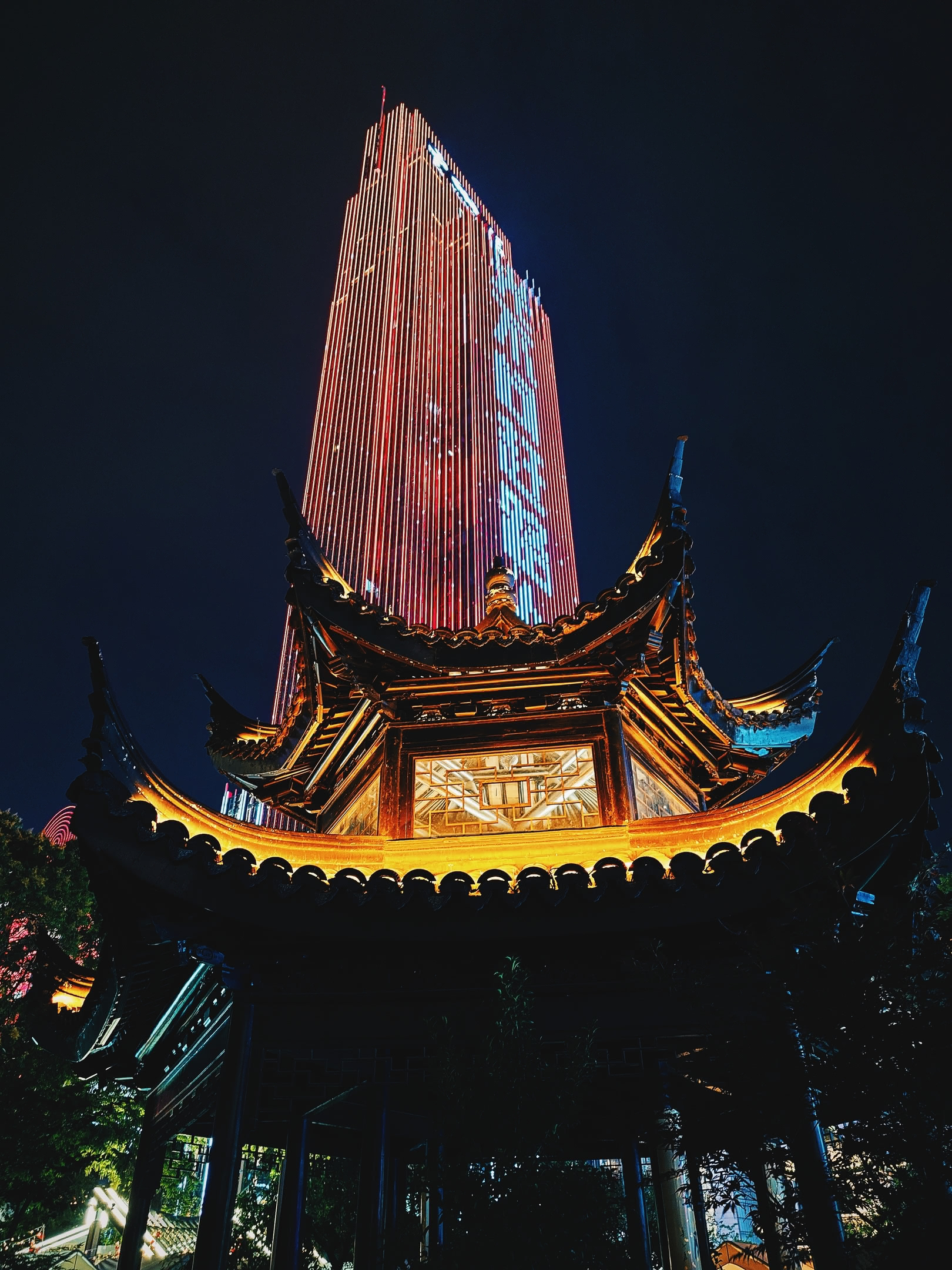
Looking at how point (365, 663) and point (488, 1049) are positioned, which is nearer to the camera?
point (488, 1049)

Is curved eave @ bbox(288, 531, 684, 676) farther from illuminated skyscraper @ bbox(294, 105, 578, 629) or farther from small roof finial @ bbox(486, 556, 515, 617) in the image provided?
illuminated skyscraper @ bbox(294, 105, 578, 629)

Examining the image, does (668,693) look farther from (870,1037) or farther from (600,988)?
(870,1037)

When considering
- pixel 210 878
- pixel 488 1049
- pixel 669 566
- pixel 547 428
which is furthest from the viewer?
pixel 547 428

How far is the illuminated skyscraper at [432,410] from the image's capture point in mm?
56062

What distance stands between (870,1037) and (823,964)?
492mm

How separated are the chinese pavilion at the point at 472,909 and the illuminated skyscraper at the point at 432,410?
133 ft

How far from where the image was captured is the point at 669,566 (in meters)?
9.53

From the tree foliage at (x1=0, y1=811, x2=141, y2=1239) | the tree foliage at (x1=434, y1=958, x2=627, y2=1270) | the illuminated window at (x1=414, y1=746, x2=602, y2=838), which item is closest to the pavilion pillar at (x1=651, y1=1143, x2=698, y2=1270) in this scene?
the tree foliage at (x1=434, y1=958, x2=627, y2=1270)

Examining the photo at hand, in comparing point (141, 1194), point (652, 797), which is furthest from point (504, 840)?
point (141, 1194)

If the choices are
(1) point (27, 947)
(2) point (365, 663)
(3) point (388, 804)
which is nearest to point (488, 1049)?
(3) point (388, 804)

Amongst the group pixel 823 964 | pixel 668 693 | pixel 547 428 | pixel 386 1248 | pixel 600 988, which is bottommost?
pixel 386 1248

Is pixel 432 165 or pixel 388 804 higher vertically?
pixel 432 165

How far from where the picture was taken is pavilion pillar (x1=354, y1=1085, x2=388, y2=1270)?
6.70 metres

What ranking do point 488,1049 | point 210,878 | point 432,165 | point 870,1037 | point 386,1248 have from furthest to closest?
point 432,165, point 210,878, point 488,1049, point 386,1248, point 870,1037
